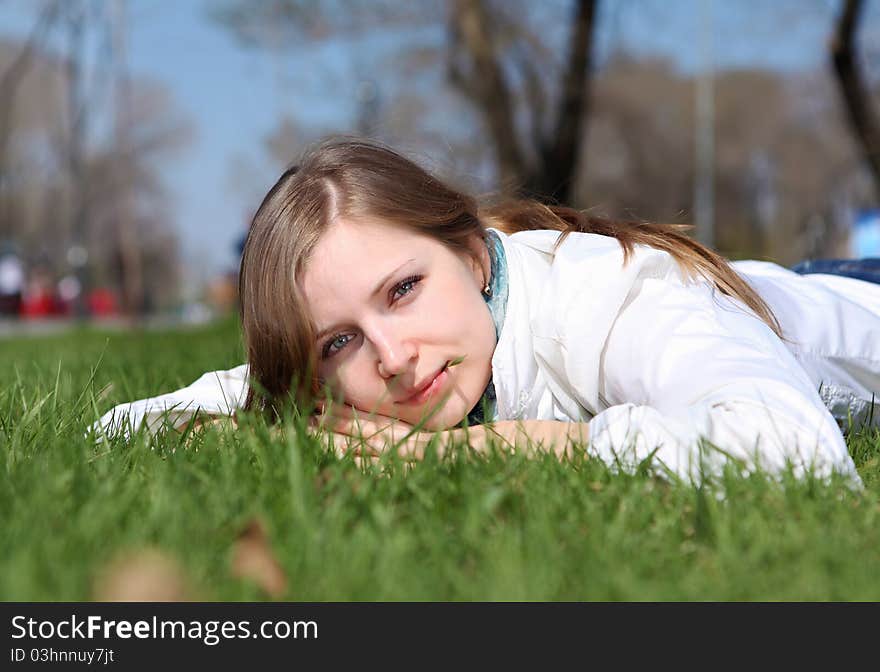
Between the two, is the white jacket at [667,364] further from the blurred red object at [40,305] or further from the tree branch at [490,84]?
the blurred red object at [40,305]

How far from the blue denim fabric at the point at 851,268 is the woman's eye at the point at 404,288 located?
6.96ft

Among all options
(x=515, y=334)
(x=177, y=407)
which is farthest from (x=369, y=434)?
(x=177, y=407)

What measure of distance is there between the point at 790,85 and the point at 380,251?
4929 centimetres

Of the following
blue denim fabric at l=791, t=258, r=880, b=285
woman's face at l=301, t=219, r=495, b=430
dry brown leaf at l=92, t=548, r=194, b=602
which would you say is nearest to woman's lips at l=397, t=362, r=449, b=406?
woman's face at l=301, t=219, r=495, b=430

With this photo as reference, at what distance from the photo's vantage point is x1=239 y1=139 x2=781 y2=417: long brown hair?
2.92m

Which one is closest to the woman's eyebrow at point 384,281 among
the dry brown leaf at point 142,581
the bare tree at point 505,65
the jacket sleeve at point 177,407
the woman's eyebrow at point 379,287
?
the woman's eyebrow at point 379,287

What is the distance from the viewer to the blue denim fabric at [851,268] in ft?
13.5

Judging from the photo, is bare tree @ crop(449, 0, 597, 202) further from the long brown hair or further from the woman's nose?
the woman's nose

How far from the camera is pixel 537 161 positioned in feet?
45.4

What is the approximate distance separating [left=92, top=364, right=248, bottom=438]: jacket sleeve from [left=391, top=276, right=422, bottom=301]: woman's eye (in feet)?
1.75

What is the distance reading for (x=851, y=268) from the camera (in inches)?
165

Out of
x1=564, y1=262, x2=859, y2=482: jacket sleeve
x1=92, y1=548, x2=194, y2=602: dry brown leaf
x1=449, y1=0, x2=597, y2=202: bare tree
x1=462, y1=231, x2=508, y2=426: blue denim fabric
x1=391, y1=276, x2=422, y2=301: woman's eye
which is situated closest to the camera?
x1=92, y1=548, x2=194, y2=602: dry brown leaf

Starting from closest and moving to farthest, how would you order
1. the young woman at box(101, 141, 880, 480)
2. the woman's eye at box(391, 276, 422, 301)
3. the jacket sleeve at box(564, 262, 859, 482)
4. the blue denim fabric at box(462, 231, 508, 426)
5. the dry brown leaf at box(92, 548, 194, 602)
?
the dry brown leaf at box(92, 548, 194, 602), the jacket sleeve at box(564, 262, 859, 482), the young woman at box(101, 141, 880, 480), the woman's eye at box(391, 276, 422, 301), the blue denim fabric at box(462, 231, 508, 426)
